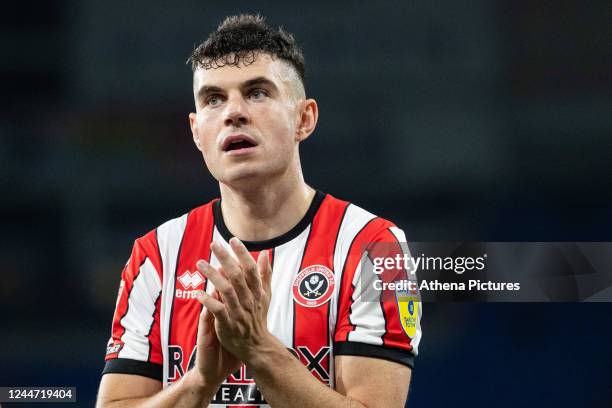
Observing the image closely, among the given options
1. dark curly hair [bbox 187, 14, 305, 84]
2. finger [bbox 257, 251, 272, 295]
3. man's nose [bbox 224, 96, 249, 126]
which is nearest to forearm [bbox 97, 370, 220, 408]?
finger [bbox 257, 251, 272, 295]

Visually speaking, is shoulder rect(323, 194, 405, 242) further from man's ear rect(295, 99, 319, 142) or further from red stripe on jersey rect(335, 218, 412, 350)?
man's ear rect(295, 99, 319, 142)

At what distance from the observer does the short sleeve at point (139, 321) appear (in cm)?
287

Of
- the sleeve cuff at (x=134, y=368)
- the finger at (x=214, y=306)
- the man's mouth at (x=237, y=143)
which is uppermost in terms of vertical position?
the man's mouth at (x=237, y=143)

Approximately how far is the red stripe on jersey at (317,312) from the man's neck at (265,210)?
102 millimetres

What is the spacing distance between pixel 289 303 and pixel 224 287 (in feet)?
2.06

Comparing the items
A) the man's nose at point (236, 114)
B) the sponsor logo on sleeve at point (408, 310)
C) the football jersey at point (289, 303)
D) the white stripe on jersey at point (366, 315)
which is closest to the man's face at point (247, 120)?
the man's nose at point (236, 114)

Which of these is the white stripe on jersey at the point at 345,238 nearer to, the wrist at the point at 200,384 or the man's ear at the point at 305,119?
the man's ear at the point at 305,119

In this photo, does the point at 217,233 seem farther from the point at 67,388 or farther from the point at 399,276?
Result: the point at 67,388

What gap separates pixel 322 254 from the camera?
115 inches

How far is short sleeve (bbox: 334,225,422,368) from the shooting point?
266 cm

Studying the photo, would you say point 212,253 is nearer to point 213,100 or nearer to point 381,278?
point 213,100

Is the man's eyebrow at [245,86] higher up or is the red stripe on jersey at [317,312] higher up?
the man's eyebrow at [245,86]

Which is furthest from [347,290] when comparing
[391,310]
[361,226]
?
[361,226]

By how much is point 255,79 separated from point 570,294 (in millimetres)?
2235
